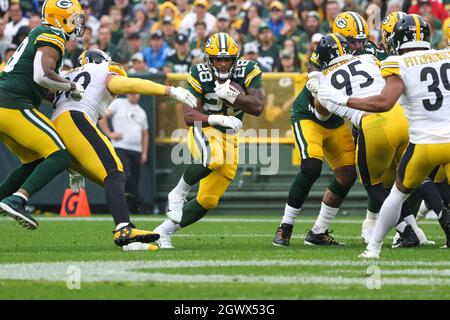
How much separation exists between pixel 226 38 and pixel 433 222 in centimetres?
438

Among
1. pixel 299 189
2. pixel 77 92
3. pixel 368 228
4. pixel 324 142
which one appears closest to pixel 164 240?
pixel 299 189

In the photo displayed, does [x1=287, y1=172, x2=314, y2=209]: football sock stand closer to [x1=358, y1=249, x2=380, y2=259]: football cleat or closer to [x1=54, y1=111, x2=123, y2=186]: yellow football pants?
[x1=358, y1=249, x2=380, y2=259]: football cleat

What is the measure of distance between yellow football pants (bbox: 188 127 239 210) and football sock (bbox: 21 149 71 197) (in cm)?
109

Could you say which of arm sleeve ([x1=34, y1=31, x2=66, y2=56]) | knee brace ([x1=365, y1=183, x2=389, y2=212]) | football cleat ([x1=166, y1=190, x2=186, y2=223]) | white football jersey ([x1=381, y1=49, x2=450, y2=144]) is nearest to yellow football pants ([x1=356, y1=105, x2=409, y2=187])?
knee brace ([x1=365, y1=183, x2=389, y2=212])

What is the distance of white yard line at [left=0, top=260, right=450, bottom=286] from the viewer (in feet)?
17.2

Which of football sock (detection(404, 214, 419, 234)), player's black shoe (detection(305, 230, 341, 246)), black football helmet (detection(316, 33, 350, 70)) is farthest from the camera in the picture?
player's black shoe (detection(305, 230, 341, 246))

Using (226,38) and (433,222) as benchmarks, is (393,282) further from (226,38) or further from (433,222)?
(433,222)

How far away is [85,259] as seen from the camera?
6.39 meters

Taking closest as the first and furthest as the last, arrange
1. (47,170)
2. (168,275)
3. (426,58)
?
(168,275) < (426,58) < (47,170)

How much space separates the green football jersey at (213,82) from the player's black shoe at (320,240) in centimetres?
107

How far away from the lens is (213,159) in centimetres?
751

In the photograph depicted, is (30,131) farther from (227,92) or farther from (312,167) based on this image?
(312,167)

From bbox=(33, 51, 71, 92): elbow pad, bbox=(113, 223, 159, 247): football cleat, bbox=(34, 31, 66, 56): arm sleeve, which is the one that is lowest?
bbox=(113, 223, 159, 247): football cleat

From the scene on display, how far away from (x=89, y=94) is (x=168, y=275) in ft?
7.15
